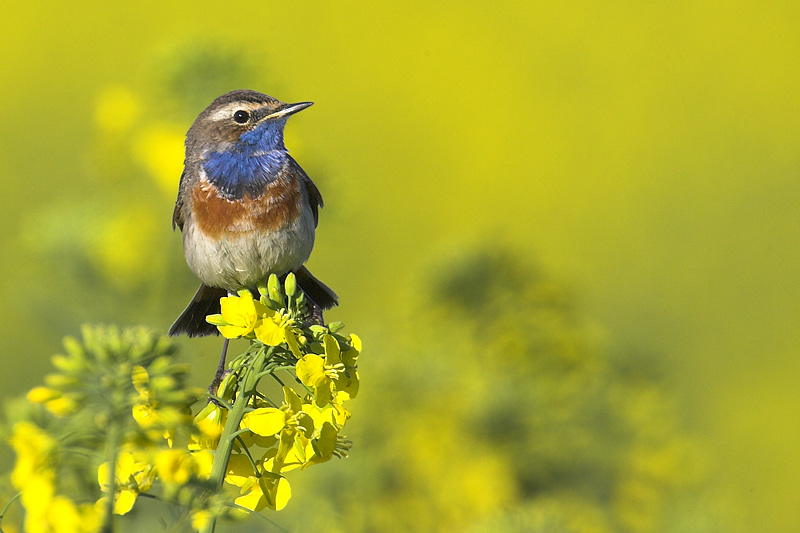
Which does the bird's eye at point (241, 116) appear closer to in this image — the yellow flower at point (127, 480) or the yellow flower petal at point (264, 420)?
the yellow flower petal at point (264, 420)

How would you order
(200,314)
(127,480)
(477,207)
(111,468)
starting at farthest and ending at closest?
1. (477,207)
2. (200,314)
3. (127,480)
4. (111,468)

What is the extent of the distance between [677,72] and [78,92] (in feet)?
34.5

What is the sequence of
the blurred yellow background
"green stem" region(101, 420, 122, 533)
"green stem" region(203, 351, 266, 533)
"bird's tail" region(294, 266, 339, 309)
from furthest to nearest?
the blurred yellow background
"bird's tail" region(294, 266, 339, 309)
"green stem" region(203, 351, 266, 533)
"green stem" region(101, 420, 122, 533)

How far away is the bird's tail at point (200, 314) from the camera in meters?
3.56

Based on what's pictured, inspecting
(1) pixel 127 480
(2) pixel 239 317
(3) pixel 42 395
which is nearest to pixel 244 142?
(2) pixel 239 317

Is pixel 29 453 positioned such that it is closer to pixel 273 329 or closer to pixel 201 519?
pixel 201 519

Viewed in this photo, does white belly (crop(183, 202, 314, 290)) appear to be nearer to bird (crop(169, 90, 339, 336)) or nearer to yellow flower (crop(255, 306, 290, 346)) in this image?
bird (crop(169, 90, 339, 336))

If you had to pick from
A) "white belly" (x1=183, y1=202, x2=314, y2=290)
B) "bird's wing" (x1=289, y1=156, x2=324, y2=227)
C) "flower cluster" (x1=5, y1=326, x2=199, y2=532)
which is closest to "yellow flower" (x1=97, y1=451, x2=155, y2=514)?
"flower cluster" (x1=5, y1=326, x2=199, y2=532)

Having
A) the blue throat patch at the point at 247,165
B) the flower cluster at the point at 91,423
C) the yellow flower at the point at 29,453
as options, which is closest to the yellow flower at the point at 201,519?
the flower cluster at the point at 91,423

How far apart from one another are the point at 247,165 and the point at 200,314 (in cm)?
68

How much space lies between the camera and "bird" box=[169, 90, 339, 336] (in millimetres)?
3945

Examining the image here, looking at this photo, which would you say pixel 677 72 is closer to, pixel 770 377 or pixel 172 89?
pixel 770 377

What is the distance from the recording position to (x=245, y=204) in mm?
4016

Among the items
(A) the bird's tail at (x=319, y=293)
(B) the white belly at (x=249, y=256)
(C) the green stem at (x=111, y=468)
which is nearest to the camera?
(C) the green stem at (x=111, y=468)
